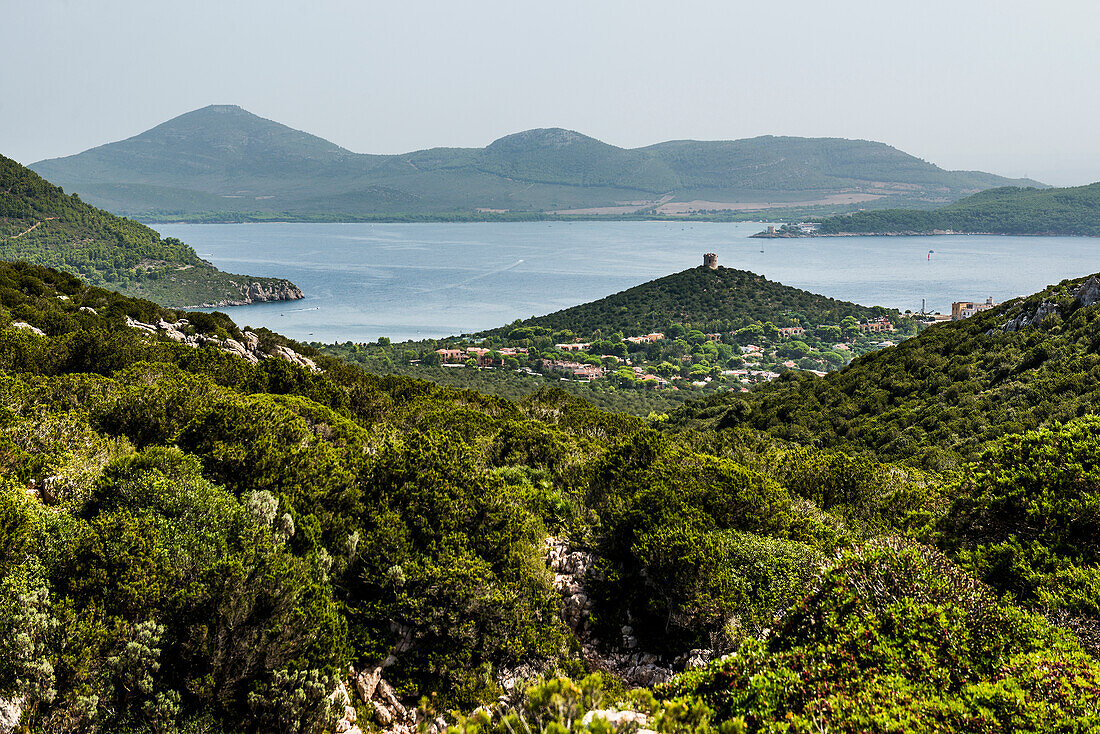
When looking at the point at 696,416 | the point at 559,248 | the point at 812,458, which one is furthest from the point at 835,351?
the point at 559,248

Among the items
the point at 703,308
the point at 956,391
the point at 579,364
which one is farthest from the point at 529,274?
the point at 956,391

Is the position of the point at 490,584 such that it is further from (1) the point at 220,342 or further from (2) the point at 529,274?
(2) the point at 529,274

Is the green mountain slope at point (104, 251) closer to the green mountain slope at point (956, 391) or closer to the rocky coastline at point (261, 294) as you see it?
the rocky coastline at point (261, 294)

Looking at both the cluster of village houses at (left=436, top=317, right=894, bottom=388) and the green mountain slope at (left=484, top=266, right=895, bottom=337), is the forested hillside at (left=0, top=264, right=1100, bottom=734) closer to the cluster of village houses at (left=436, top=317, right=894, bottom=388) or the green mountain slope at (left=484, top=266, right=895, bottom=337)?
the cluster of village houses at (left=436, top=317, right=894, bottom=388)

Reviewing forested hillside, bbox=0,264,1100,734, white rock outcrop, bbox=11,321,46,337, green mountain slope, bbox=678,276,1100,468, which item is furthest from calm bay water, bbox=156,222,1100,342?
forested hillside, bbox=0,264,1100,734

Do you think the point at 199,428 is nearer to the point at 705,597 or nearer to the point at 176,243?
the point at 705,597

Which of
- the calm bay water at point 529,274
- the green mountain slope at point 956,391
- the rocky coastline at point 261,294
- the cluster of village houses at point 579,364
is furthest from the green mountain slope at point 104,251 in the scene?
the green mountain slope at point 956,391
